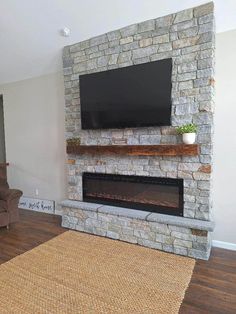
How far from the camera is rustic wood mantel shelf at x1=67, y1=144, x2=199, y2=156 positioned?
2.66m

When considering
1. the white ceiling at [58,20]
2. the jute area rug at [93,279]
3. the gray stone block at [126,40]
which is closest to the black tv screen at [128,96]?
the gray stone block at [126,40]

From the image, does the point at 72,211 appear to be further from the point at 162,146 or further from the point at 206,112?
the point at 206,112

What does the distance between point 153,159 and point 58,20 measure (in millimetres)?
2203

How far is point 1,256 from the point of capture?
2.77 meters

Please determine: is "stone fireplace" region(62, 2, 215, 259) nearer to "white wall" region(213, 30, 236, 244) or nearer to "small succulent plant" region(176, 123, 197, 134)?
"small succulent plant" region(176, 123, 197, 134)

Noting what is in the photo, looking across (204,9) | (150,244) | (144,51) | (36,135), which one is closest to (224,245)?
(150,244)

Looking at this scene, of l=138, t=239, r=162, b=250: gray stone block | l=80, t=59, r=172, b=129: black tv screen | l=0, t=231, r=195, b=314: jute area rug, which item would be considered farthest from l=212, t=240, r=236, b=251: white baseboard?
l=80, t=59, r=172, b=129: black tv screen

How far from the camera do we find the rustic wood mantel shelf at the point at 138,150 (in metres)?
2.66

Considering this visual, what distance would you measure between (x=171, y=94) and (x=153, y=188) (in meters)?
1.17

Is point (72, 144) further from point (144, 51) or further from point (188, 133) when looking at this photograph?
point (188, 133)

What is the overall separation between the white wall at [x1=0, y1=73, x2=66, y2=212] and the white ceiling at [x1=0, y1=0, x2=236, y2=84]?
1.37ft

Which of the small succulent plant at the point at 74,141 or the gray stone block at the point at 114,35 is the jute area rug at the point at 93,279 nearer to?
the small succulent plant at the point at 74,141

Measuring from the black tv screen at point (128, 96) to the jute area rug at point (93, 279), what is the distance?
1.55 m

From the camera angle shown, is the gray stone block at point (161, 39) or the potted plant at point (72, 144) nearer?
the gray stone block at point (161, 39)
